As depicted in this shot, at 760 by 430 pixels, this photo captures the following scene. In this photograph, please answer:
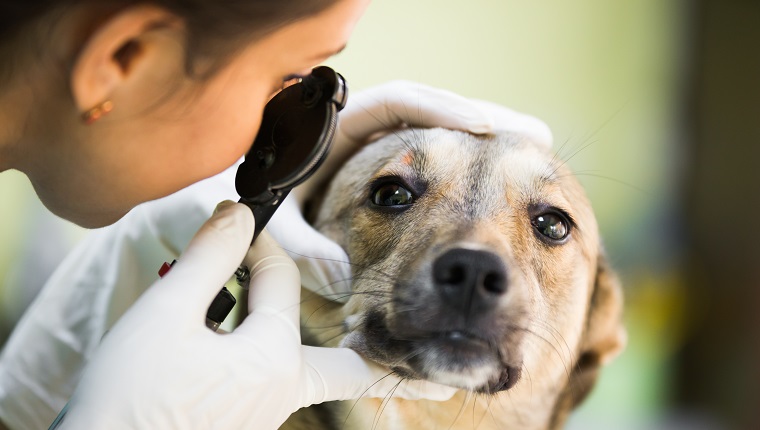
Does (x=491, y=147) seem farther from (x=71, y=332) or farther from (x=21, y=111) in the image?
(x=71, y=332)

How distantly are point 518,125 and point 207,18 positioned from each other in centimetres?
92

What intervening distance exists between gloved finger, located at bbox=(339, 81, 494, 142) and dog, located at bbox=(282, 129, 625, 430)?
0.04 meters

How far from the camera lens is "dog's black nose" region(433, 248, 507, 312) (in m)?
1.01

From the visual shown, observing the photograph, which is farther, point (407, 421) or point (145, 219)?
point (145, 219)

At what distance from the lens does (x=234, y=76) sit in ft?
3.13

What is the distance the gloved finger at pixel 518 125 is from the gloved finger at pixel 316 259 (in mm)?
500

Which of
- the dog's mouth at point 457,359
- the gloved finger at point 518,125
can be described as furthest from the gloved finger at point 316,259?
the gloved finger at point 518,125

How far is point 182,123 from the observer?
0.97 m

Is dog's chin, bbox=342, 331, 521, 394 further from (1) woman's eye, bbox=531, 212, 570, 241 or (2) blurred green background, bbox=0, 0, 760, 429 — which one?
(2) blurred green background, bbox=0, 0, 760, 429

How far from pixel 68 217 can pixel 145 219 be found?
435 millimetres

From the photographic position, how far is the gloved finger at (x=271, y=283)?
964 mm

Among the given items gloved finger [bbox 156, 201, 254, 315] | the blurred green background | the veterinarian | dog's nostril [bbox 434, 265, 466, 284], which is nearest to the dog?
dog's nostril [bbox 434, 265, 466, 284]

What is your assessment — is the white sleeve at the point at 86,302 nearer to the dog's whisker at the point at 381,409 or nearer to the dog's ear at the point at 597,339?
the dog's whisker at the point at 381,409

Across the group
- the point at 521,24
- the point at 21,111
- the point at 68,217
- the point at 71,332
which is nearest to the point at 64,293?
the point at 71,332
